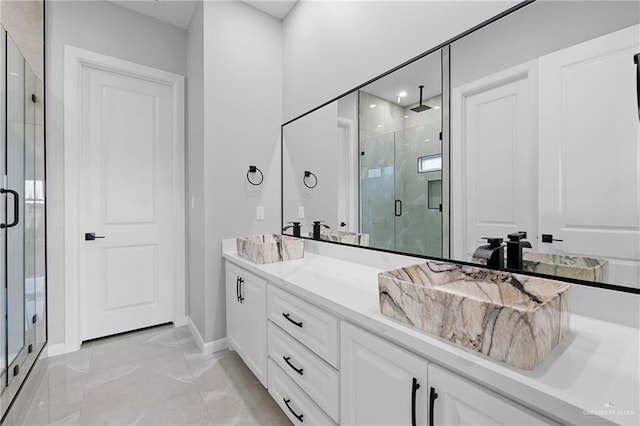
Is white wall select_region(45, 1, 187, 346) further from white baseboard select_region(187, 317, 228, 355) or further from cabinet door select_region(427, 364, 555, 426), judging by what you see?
cabinet door select_region(427, 364, 555, 426)

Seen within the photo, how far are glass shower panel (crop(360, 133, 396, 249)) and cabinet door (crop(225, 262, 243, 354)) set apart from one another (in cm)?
98

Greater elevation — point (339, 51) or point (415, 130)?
point (339, 51)

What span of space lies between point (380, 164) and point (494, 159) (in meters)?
0.65

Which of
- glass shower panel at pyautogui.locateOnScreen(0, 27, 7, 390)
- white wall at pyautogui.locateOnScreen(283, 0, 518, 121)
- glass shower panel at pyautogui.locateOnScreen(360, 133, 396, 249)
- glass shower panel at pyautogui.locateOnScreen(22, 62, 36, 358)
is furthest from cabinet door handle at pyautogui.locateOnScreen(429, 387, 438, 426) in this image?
glass shower panel at pyautogui.locateOnScreen(22, 62, 36, 358)

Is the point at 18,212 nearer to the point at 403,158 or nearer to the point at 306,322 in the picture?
the point at 306,322

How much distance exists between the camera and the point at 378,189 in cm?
176

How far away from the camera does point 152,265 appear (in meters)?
2.85

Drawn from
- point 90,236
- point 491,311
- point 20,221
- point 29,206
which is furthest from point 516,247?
point 90,236

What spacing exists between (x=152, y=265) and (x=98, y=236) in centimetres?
50

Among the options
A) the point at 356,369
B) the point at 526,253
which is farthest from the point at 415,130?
the point at 356,369

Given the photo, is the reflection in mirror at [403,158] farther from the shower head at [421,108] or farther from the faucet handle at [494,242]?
the faucet handle at [494,242]

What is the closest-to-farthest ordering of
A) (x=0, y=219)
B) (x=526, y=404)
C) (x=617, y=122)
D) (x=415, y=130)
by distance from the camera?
(x=526, y=404) < (x=617, y=122) < (x=415, y=130) < (x=0, y=219)

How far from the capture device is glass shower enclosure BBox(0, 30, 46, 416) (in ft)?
5.71

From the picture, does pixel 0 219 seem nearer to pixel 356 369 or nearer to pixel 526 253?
pixel 356 369
